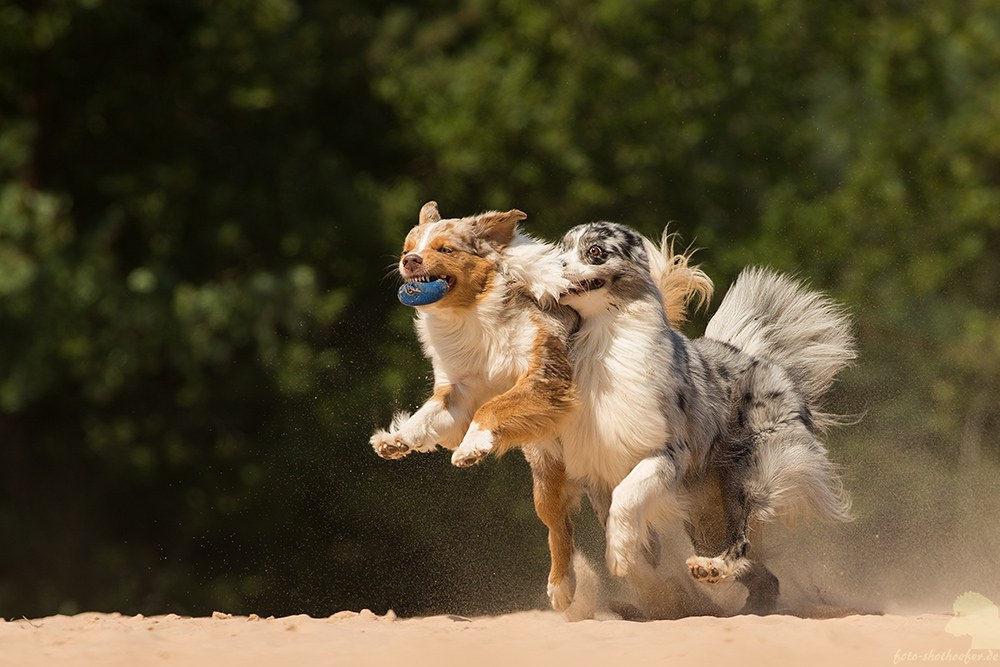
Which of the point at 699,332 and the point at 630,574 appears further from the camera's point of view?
the point at 699,332

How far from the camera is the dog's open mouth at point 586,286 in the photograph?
5383 millimetres

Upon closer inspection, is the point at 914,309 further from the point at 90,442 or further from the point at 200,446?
the point at 90,442

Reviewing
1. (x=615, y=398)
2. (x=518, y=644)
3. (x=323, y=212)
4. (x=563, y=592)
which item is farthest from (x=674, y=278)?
(x=323, y=212)

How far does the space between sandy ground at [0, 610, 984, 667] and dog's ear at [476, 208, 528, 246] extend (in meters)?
1.92

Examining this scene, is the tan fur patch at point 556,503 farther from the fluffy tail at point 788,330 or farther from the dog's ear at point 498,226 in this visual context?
the fluffy tail at point 788,330

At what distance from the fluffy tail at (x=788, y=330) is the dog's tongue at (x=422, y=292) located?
7.04 ft

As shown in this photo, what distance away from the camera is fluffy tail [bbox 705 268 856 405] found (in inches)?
260

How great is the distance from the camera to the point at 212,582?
1355cm

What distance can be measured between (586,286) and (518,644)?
5.74 feet

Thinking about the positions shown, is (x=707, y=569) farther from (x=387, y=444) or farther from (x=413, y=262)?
(x=413, y=262)

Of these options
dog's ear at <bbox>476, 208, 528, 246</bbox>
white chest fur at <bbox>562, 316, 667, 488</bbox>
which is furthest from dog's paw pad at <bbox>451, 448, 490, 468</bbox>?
dog's ear at <bbox>476, 208, 528, 246</bbox>

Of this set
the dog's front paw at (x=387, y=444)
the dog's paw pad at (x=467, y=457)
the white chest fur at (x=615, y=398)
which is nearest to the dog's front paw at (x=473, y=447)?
the dog's paw pad at (x=467, y=457)

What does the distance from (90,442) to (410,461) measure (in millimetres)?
5955

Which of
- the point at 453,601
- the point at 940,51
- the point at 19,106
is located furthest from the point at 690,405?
the point at 940,51
